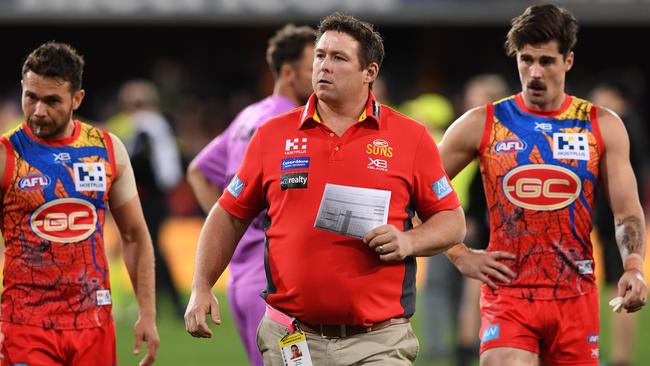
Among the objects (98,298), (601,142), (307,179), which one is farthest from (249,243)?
(601,142)

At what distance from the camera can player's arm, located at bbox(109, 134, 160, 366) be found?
19.8 feet

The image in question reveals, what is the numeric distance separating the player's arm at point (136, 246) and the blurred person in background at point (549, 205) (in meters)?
1.71

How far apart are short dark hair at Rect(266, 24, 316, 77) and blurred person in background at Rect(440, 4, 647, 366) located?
1.54m

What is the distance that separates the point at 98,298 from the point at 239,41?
19.1 meters

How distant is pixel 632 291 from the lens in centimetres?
568

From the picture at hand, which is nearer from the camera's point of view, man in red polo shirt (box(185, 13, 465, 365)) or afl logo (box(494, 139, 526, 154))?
man in red polo shirt (box(185, 13, 465, 365))

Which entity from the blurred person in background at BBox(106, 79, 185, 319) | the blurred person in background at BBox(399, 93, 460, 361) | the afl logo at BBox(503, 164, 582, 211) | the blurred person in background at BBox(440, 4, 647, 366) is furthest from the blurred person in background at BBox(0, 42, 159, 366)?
the blurred person in background at BBox(106, 79, 185, 319)

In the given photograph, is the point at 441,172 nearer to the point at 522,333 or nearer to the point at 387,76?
the point at 522,333

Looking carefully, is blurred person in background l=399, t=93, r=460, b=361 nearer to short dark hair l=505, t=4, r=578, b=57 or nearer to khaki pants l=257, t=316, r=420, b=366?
short dark hair l=505, t=4, r=578, b=57

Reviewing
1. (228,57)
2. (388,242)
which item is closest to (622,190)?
(388,242)

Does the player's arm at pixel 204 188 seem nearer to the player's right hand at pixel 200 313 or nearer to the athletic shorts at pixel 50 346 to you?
the athletic shorts at pixel 50 346

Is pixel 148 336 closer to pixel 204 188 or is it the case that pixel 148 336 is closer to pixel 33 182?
pixel 33 182

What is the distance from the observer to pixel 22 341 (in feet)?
18.6

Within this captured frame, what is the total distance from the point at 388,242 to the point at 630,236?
1593 millimetres
